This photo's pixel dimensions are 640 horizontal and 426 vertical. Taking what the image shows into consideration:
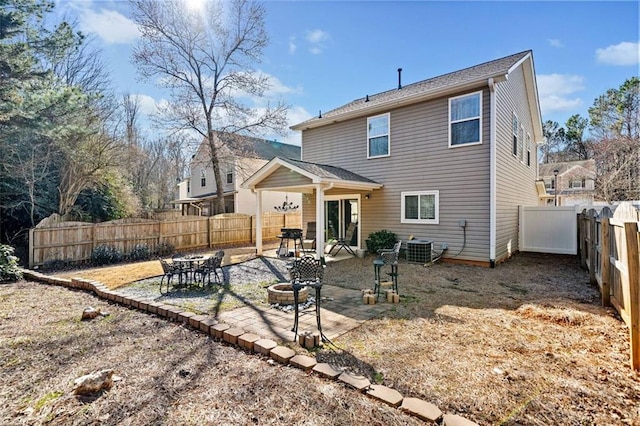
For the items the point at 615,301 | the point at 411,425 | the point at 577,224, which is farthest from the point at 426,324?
the point at 577,224

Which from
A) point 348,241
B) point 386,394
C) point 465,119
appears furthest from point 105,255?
point 465,119

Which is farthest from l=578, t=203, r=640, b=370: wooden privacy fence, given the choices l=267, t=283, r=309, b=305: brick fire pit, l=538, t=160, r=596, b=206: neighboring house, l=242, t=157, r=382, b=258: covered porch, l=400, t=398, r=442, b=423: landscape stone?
l=538, t=160, r=596, b=206: neighboring house

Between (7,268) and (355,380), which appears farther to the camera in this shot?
(7,268)

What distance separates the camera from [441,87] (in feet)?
30.2

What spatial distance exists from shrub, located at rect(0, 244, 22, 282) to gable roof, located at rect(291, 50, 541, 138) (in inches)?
385

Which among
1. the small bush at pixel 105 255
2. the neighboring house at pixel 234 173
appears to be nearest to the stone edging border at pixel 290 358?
the small bush at pixel 105 255

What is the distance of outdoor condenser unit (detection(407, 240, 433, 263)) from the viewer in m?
9.26

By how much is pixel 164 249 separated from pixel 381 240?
824 cm

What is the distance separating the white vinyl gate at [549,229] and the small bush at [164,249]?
13.4m

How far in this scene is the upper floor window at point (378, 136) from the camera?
10.8 m

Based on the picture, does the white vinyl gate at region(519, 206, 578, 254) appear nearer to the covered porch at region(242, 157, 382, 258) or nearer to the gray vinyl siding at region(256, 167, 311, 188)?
the covered porch at region(242, 157, 382, 258)

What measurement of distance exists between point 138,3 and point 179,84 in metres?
3.71

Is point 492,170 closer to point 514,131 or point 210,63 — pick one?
point 514,131

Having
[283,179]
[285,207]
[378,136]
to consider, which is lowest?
[285,207]
